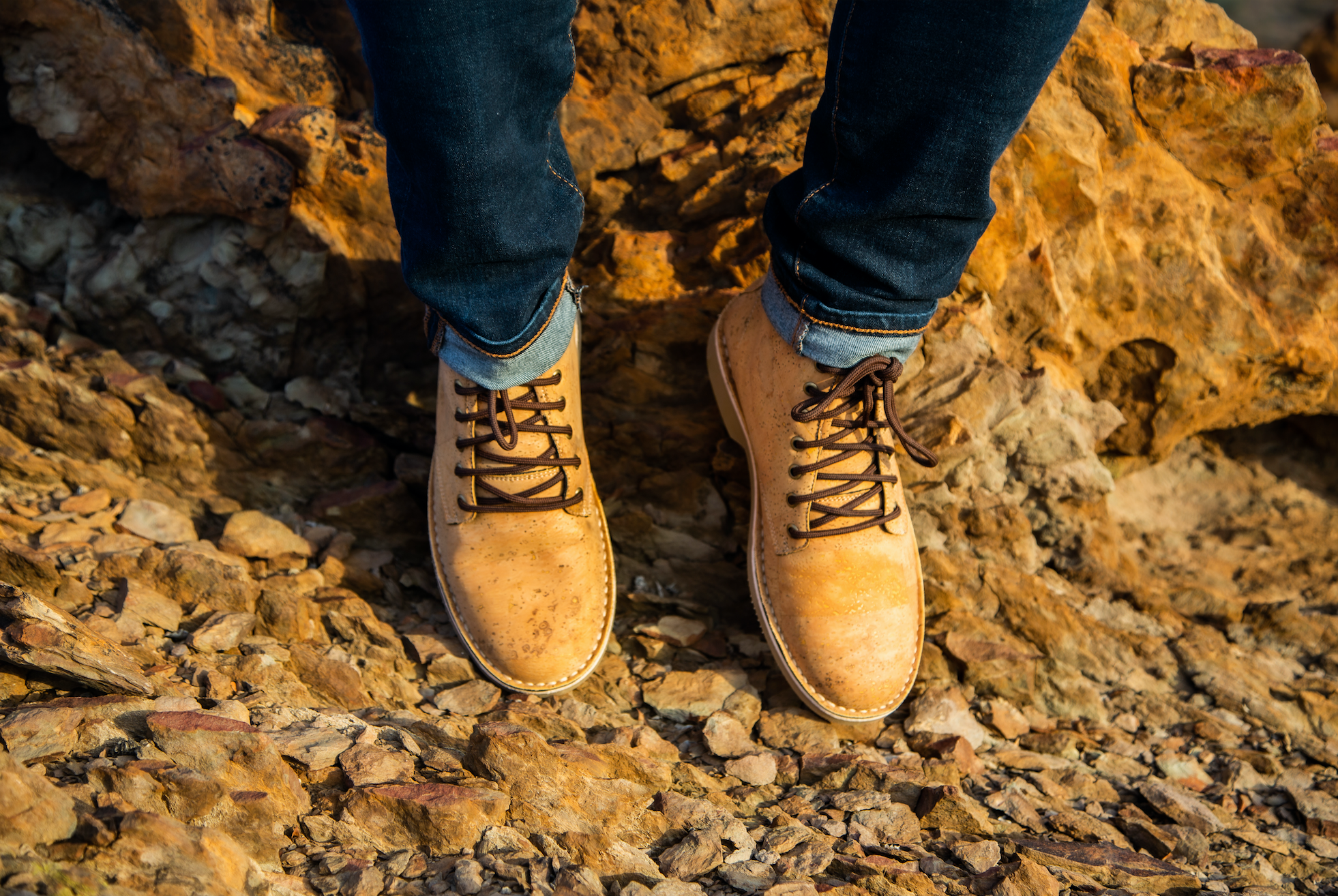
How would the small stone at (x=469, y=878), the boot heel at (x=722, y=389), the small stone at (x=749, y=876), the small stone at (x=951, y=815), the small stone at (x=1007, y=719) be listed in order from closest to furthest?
the small stone at (x=469, y=878) < the small stone at (x=749, y=876) < the small stone at (x=951, y=815) < the small stone at (x=1007, y=719) < the boot heel at (x=722, y=389)

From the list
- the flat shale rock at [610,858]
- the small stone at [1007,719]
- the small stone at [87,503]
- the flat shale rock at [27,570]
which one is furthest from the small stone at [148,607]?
the small stone at [1007,719]

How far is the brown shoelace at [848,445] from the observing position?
69.6 inches

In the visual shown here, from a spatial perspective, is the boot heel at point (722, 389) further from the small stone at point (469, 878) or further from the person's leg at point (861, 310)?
the small stone at point (469, 878)

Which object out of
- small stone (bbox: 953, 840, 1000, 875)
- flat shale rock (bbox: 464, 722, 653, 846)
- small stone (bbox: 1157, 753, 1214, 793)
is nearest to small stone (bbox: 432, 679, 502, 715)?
flat shale rock (bbox: 464, 722, 653, 846)

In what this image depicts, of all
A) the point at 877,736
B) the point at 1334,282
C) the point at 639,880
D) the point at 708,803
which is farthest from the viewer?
the point at 1334,282

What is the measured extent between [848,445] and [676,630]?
61 cm

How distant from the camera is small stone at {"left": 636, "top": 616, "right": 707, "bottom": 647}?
6.37ft

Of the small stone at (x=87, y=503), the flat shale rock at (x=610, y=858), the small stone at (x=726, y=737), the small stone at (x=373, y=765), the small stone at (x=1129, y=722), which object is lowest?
the small stone at (x=1129, y=722)

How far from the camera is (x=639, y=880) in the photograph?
A: 122 centimetres

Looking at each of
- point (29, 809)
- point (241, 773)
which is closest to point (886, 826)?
point (241, 773)

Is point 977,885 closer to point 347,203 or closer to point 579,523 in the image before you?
point 579,523

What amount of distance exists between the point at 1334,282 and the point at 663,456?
2.11 meters

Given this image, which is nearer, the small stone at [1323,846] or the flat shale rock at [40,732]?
the flat shale rock at [40,732]

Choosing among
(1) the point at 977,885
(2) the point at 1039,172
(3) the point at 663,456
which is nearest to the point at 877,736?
(1) the point at 977,885
